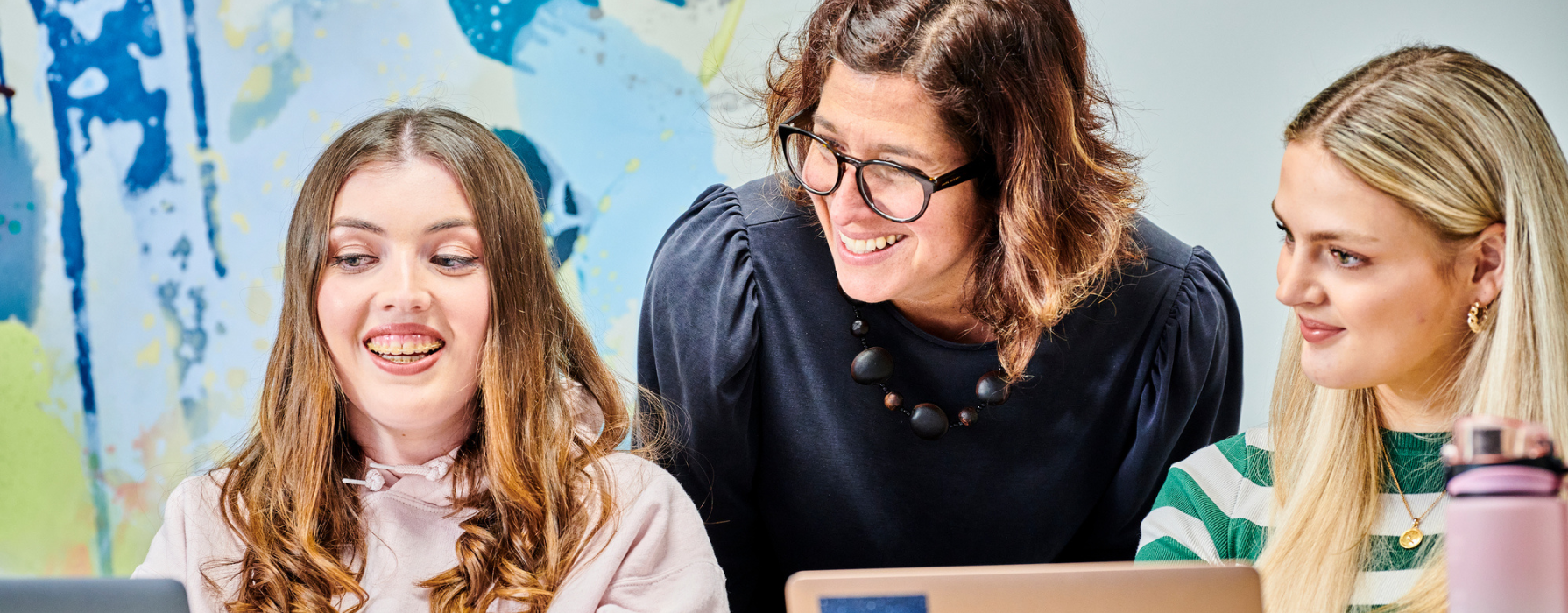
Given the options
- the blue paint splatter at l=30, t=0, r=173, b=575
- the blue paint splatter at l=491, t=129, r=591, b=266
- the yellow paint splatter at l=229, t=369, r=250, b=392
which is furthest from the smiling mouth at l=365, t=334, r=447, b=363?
the blue paint splatter at l=30, t=0, r=173, b=575

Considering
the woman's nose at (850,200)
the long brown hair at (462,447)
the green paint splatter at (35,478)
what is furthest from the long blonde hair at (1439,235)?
the green paint splatter at (35,478)

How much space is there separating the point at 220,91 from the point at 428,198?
1187 millimetres

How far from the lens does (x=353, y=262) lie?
1583 millimetres

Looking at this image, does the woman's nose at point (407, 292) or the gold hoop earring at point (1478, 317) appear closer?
the gold hoop earring at point (1478, 317)

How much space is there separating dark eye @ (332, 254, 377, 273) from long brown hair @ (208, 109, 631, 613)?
0.02m

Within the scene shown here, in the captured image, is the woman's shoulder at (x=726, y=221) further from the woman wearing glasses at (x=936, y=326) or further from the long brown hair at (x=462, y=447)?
the long brown hair at (x=462, y=447)

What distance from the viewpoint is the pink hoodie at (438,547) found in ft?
5.05

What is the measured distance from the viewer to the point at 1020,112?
5.34 ft

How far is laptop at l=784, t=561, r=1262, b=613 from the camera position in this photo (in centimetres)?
91

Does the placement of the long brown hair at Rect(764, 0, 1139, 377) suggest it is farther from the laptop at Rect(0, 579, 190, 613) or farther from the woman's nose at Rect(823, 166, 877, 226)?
the laptop at Rect(0, 579, 190, 613)

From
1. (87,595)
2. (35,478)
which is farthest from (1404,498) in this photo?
(35,478)

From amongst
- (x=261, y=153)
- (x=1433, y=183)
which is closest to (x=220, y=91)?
(x=261, y=153)

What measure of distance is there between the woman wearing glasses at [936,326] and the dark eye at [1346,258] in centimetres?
35

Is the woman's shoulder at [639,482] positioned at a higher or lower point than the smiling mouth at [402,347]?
lower
